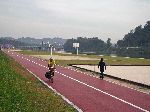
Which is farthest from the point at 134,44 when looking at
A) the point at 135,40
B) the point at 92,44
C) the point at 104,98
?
the point at 104,98

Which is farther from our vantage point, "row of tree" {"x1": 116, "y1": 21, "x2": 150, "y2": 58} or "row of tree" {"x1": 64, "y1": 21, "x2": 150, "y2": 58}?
"row of tree" {"x1": 116, "y1": 21, "x2": 150, "y2": 58}

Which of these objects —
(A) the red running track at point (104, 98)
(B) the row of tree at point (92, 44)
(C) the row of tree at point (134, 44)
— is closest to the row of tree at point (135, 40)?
(C) the row of tree at point (134, 44)

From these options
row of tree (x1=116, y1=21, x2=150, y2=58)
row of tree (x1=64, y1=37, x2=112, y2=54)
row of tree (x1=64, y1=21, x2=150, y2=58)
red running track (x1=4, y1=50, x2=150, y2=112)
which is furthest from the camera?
row of tree (x1=64, y1=37, x2=112, y2=54)

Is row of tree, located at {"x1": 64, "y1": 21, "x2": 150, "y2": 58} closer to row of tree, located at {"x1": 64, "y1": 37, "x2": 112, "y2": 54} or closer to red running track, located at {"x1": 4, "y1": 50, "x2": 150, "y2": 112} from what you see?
row of tree, located at {"x1": 64, "y1": 37, "x2": 112, "y2": 54}

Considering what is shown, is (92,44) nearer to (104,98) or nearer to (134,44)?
(134,44)

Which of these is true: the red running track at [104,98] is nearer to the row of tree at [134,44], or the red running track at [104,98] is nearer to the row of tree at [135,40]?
the row of tree at [134,44]

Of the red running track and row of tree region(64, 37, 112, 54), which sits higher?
row of tree region(64, 37, 112, 54)

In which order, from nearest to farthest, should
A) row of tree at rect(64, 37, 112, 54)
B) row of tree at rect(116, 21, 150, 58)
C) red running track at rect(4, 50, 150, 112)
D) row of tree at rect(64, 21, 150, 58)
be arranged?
red running track at rect(4, 50, 150, 112) < row of tree at rect(64, 21, 150, 58) < row of tree at rect(116, 21, 150, 58) < row of tree at rect(64, 37, 112, 54)

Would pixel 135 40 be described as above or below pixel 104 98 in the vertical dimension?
above

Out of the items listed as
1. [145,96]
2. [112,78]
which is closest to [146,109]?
[145,96]

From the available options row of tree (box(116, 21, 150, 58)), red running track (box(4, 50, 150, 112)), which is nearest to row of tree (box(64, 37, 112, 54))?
row of tree (box(116, 21, 150, 58))

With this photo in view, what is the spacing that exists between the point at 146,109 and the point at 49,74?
34.9 feet

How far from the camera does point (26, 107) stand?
42.6 feet

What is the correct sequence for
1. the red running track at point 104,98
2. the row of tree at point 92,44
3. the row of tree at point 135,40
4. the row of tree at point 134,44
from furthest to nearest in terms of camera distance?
1. the row of tree at point 92,44
2. the row of tree at point 135,40
3. the row of tree at point 134,44
4. the red running track at point 104,98
